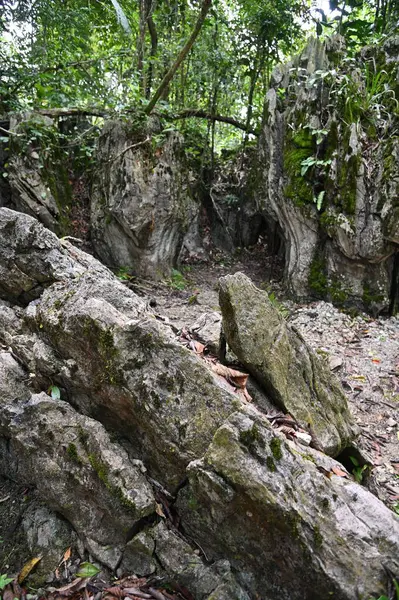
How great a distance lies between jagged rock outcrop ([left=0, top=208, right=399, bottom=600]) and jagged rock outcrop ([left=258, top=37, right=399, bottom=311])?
5.37 m

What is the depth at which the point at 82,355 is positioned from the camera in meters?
3.11

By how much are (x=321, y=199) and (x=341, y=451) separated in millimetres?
5257

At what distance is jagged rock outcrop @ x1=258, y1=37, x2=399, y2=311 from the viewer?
7262 millimetres

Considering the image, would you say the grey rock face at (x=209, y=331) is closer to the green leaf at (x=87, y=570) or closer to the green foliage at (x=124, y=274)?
the green leaf at (x=87, y=570)

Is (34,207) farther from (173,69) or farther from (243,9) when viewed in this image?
(243,9)

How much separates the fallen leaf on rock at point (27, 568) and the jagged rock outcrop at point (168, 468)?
0.31 meters

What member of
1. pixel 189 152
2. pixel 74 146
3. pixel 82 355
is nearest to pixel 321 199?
pixel 189 152

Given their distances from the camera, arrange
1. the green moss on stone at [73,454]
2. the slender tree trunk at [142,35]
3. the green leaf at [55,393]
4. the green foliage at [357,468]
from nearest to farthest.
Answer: the green moss on stone at [73,454] < the green leaf at [55,393] < the green foliage at [357,468] < the slender tree trunk at [142,35]

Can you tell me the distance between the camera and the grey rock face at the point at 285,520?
216 cm

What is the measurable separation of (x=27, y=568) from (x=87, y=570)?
1.38 feet

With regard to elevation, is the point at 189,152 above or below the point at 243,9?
below

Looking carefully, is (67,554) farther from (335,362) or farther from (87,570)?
(335,362)

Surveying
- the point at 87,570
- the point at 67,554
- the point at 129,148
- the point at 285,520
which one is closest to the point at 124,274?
the point at 129,148

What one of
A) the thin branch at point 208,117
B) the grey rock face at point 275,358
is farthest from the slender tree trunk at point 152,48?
the grey rock face at point 275,358
